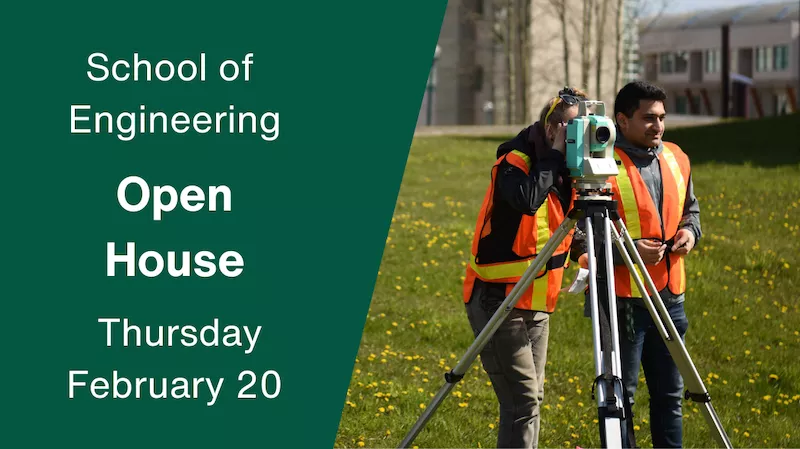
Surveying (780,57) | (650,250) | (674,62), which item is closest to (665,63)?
(674,62)

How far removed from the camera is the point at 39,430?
29.0ft

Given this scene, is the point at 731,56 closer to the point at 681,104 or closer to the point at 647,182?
the point at 681,104

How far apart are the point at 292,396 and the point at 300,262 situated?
3.14 metres

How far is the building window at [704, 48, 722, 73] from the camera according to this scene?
247 ft

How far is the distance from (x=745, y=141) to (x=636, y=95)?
1977 centimetres

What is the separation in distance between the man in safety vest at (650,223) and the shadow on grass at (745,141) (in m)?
14.7

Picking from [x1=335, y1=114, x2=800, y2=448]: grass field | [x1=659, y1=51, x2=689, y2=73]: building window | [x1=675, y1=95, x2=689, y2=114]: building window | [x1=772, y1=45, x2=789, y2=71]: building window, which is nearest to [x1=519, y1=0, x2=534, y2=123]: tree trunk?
[x1=772, y1=45, x2=789, y2=71]: building window

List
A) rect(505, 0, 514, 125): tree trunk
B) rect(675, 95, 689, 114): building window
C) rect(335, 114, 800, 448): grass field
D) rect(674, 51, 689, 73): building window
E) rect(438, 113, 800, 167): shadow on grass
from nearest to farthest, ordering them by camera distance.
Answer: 1. rect(335, 114, 800, 448): grass field
2. rect(438, 113, 800, 167): shadow on grass
3. rect(505, 0, 514, 125): tree trunk
4. rect(674, 51, 689, 73): building window
5. rect(675, 95, 689, 114): building window

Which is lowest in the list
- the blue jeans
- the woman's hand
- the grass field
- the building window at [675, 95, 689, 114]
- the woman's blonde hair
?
the grass field

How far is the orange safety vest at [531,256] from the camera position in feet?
17.4

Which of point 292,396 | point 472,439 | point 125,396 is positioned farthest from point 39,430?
point 472,439

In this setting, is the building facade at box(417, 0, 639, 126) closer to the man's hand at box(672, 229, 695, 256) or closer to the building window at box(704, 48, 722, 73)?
the building window at box(704, 48, 722, 73)

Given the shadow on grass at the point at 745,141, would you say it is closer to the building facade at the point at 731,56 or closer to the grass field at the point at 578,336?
the grass field at the point at 578,336

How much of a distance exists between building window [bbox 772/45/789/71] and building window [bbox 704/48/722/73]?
4.28 m
